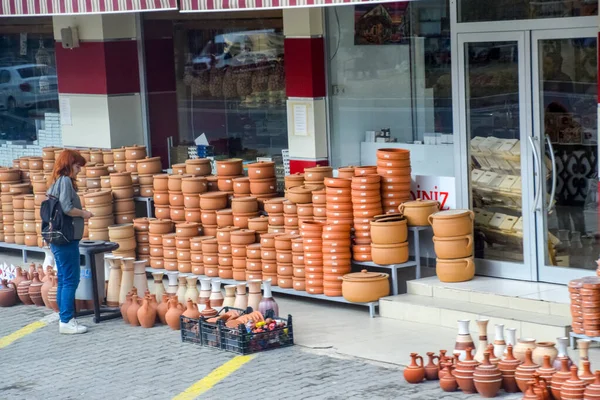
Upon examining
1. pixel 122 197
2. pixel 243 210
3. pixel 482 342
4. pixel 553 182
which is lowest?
pixel 482 342

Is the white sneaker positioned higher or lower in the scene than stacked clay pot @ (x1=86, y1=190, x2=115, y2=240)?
lower

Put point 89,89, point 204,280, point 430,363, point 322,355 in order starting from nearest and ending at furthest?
1. point 430,363
2. point 322,355
3. point 204,280
4. point 89,89

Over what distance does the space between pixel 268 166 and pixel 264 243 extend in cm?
108

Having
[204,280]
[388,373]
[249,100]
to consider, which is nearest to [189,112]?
[249,100]

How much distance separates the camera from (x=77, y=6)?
12188mm

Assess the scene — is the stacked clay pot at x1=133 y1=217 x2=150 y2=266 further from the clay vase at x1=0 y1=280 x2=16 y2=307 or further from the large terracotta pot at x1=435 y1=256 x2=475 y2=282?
the large terracotta pot at x1=435 y1=256 x2=475 y2=282

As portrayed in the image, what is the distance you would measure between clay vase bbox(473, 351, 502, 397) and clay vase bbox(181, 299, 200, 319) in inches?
118

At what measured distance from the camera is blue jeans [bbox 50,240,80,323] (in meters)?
10.2

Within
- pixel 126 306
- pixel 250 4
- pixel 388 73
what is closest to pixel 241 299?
pixel 126 306

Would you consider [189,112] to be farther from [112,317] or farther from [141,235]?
[112,317]

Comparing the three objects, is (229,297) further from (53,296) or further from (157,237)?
(157,237)

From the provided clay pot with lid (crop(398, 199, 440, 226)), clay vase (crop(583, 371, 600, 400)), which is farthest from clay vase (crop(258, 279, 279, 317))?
clay vase (crop(583, 371, 600, 400))

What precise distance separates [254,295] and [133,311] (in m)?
1.27

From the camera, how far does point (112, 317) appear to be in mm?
10844
